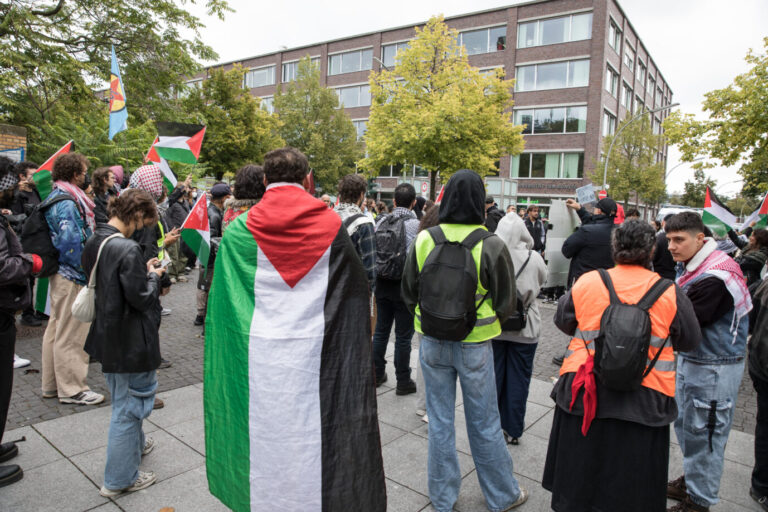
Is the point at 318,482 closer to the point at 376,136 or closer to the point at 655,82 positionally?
the point at 376,136

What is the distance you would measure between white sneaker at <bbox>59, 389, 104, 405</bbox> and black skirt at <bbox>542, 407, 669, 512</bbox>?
388 centimetres

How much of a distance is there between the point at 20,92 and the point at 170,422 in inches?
639

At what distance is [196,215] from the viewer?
4062 mm

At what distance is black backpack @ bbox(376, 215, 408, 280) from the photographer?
4684 mm

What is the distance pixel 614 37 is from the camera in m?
35.6

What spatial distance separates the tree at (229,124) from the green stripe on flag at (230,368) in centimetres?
2590

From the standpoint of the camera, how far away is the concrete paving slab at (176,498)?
291 cm

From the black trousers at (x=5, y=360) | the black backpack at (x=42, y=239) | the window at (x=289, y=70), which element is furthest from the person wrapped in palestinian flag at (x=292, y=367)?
the window at (x=289, y=70)

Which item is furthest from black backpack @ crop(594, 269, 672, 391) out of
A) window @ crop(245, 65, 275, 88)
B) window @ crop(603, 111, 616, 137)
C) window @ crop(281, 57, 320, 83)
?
window @ crop(245, 65, 275, 88)

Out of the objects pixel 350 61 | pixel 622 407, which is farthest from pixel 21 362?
pixel 350 61

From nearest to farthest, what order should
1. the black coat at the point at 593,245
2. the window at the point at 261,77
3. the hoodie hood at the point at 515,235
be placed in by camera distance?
the hoodie hood at the point at 515,235, the black coat at the point at 593,245, the window at the point at 261,77

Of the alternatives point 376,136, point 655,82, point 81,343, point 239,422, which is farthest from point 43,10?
point 655,82

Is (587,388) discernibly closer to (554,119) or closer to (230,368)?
(230,368)

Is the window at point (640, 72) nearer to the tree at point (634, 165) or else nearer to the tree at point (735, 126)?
the tree at point (634, 165)
